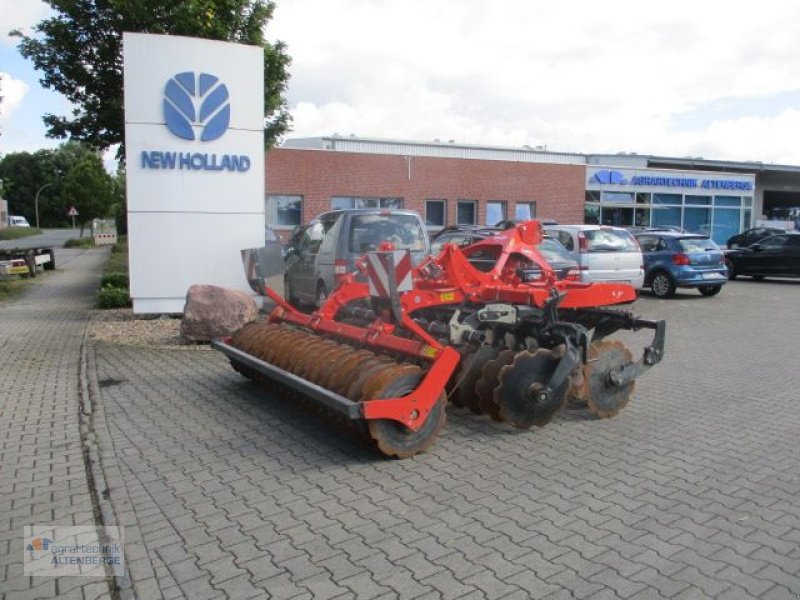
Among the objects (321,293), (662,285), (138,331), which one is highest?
(321,293)

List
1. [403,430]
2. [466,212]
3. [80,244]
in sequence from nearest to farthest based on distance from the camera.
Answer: [403,430]
[466,212]
[80,244]

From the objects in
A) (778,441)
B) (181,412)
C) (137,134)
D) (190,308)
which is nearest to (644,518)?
(778,441)

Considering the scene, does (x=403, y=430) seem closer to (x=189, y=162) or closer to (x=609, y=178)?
(x=189, y=162)

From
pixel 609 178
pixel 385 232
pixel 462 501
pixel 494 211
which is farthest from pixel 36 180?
pixel 462 501

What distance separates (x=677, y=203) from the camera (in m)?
37.0

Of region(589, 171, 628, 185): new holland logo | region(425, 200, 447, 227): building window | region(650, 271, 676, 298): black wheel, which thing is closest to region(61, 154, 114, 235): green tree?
region(425, 200, 447, 227): building window

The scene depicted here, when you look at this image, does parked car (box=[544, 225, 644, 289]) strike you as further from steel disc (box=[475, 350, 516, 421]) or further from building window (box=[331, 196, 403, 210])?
building window (box=[331, 196, 403, 210])

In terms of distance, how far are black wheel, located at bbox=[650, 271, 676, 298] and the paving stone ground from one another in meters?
9.64

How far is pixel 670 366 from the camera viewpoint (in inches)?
343

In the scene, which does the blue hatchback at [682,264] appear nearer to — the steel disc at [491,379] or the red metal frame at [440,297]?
the red metal frame at [440,297]

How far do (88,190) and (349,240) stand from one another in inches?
1563

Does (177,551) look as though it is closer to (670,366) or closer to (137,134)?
(670,366)

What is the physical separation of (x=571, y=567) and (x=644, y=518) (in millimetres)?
840

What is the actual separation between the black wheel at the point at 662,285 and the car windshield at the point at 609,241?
2034 mm
